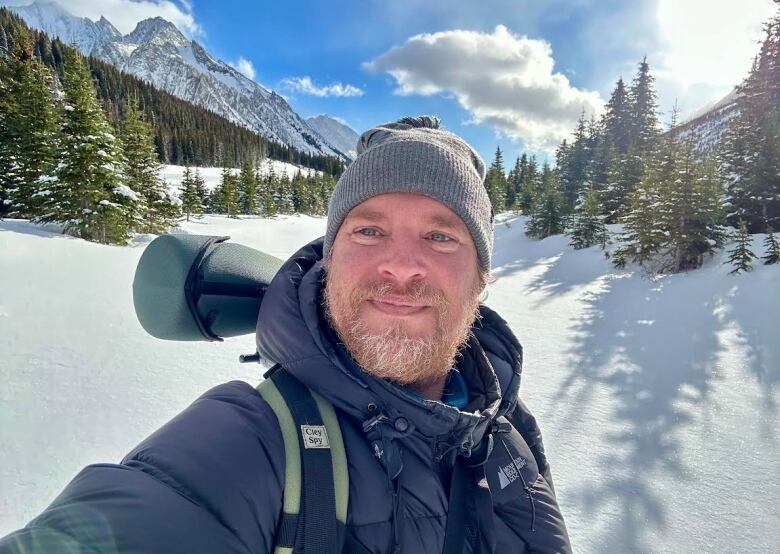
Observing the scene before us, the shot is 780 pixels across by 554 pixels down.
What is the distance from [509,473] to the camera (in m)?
1.58

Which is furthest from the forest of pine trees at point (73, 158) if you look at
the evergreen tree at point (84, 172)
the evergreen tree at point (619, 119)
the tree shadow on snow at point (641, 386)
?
the evergreen tree at point (619, 119)

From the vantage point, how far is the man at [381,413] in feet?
2.87

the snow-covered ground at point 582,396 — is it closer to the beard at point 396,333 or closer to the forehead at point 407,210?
the beard at point 396,333

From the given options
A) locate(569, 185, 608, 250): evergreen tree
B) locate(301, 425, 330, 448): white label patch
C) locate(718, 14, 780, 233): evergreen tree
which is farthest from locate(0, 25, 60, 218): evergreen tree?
locate(718, 14, 780, 233): evergreen tree

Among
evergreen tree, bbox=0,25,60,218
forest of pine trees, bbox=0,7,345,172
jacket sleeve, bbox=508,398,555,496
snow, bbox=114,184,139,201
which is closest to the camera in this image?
jacket sleeve, bbox=508,398,555,496

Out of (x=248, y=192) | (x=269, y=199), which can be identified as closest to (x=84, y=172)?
(x=269, y=199)

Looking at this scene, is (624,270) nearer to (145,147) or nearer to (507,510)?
(507,510)

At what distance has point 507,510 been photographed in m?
1.52

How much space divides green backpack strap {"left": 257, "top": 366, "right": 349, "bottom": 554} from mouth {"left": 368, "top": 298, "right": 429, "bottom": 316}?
1.59ft

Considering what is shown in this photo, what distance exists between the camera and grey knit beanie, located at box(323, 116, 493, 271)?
5.88 ft

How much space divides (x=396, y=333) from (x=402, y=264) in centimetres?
28

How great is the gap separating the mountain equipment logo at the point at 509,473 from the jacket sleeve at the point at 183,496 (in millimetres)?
923

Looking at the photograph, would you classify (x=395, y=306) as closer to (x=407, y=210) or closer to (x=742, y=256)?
(x=407, y=210)

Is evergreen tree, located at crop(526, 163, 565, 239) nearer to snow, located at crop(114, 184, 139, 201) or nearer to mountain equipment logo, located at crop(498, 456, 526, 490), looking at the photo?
snow, located at crop(114, 184, 139, 201)
